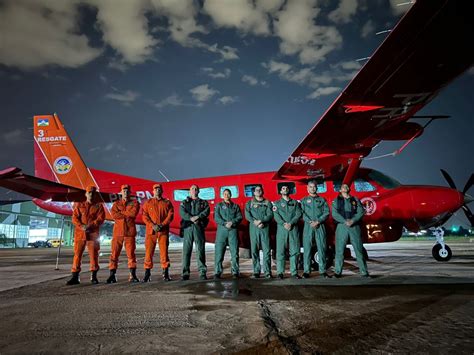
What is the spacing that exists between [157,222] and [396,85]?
19.0 feet

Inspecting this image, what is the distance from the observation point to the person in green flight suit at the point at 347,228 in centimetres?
671

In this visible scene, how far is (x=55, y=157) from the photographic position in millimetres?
11938

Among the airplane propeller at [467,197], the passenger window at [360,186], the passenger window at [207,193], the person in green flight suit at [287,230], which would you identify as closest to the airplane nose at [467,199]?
the airplane propeller at [467,197]

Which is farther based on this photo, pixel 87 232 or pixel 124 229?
pixel 124 229

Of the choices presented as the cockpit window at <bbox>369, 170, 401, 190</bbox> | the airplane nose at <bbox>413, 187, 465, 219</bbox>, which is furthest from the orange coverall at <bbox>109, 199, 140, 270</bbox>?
the airplane nose at <bbox>413, 187, 465, 219</bbox>

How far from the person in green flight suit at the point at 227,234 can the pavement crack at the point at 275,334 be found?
3.39 m

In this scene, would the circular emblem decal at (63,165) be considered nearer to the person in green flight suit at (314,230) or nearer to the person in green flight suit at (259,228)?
the person in green flight suit at (259,228)

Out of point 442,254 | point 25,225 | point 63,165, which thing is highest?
point 25,225

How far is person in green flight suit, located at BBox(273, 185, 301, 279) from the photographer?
275 inches

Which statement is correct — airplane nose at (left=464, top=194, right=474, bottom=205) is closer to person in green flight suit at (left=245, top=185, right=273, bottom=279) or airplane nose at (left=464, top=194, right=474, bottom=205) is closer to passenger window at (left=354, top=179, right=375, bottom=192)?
passenger window at (left=354, top=179, right=375, bottom=192)

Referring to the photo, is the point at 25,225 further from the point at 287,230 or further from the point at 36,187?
the point at 287,230

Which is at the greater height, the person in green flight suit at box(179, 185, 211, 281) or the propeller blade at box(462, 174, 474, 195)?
the propeller blade at box(462, 174, 474, 195)

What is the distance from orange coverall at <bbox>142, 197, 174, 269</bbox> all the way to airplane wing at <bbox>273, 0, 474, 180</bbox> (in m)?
3.72

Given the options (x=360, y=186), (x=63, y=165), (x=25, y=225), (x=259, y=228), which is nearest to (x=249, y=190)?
(x=259, y=228)
